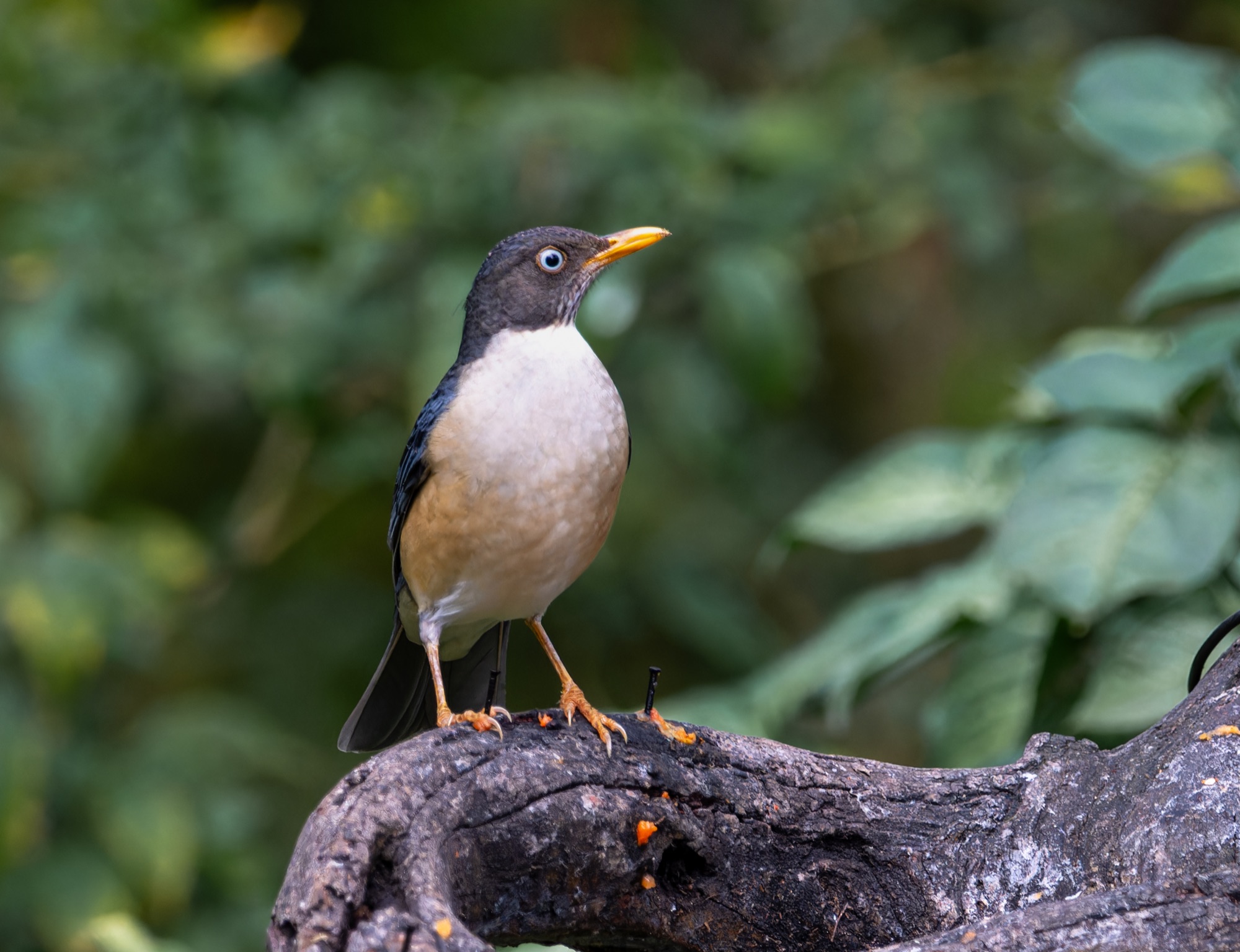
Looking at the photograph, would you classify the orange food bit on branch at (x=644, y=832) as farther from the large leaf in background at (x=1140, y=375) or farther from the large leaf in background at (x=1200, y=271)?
the large leaf in background at (x=1200, y=271)

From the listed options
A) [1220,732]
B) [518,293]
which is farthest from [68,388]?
[1220,732]

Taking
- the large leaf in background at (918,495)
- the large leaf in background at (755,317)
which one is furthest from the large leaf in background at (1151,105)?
the large leaf in background at (755,317)

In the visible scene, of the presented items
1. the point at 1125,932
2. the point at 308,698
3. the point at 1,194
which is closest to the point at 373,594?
the point at 308,698

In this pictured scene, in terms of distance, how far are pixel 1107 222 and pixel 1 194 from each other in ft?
18.2

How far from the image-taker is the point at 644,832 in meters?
2.28

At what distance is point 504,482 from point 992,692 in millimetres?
1627

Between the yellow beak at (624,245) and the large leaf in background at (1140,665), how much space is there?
5.03 ft

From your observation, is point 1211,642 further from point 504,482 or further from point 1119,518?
point 504,482

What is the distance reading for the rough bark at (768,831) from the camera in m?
2.11

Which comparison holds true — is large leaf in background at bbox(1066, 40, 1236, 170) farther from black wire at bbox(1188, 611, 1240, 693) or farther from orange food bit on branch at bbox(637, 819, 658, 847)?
orange food bit on branch at bbox(637, 819, 658, 847)

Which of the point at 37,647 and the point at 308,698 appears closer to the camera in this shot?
the point at 37,647

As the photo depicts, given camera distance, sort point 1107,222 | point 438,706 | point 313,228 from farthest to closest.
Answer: point 1107,222
point 313,228
point 438,706

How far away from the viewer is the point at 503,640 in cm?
311

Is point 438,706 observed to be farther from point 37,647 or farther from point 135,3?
point 135,3
